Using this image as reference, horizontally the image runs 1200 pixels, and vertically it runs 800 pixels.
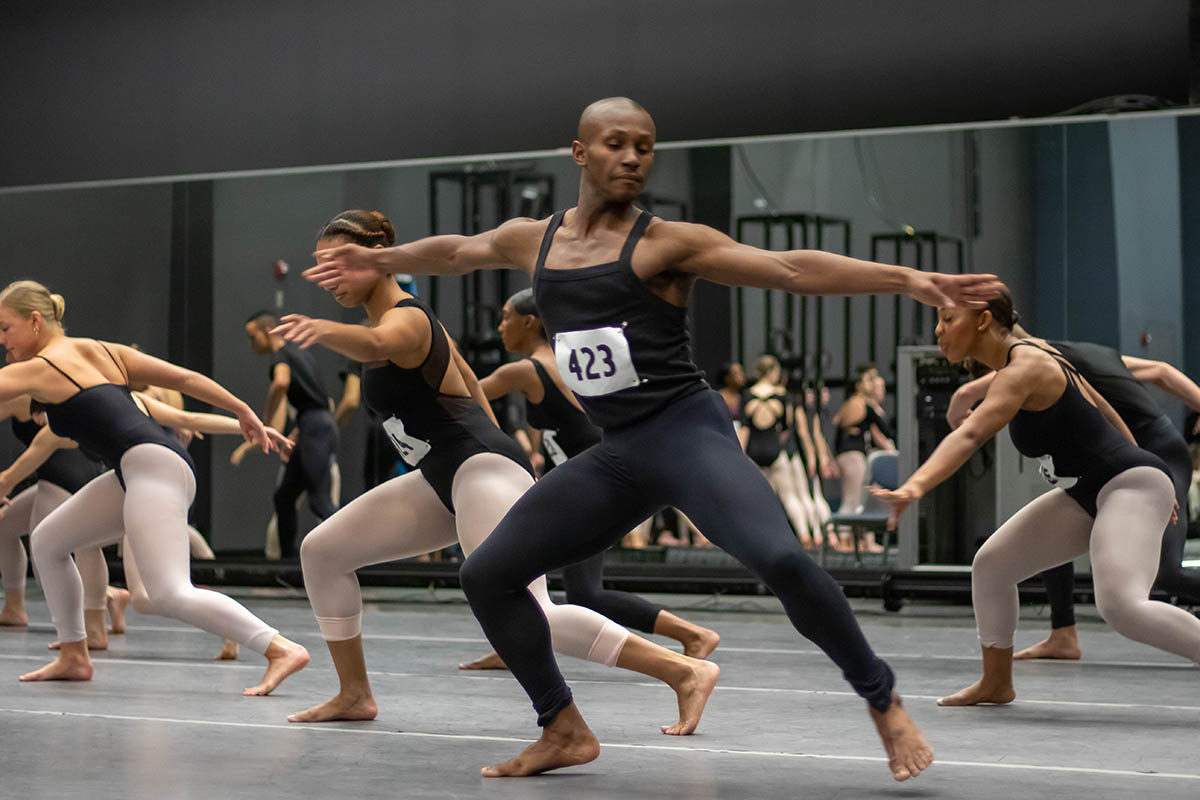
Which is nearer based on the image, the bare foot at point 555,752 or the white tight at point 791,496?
the bare foot at point 555,752

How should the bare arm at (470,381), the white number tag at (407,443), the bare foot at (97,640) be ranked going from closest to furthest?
the white number tag at (407,443) → the bare arm at (470,381) → the bare foot at (97,640)

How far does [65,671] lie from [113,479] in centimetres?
77

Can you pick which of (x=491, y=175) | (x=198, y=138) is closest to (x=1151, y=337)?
(x=491, y=175)

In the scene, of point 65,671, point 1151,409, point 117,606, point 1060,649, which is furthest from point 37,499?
point 1151,409

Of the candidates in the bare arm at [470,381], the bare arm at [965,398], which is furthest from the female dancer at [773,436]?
the bare arm at [470,381]

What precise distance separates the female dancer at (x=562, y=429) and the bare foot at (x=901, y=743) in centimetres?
249

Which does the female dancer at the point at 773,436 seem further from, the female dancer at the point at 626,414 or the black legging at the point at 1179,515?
the female dancer at the point at 626,414

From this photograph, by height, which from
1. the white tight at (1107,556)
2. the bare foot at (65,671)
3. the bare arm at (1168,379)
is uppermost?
the bare arm at (1168,379)

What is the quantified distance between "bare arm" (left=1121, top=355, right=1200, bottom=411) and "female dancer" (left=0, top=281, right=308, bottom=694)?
3576 millimetres

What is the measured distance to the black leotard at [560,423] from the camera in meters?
6.41

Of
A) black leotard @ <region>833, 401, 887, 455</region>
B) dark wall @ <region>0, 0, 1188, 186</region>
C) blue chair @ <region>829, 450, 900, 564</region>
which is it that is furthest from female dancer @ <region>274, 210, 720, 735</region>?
dark wall @ <region>0, 0, 1188, 186</region>

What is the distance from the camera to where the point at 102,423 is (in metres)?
5.78

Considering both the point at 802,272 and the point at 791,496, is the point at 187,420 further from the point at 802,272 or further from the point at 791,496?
the point at 791,496

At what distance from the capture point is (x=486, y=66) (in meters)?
12.8
